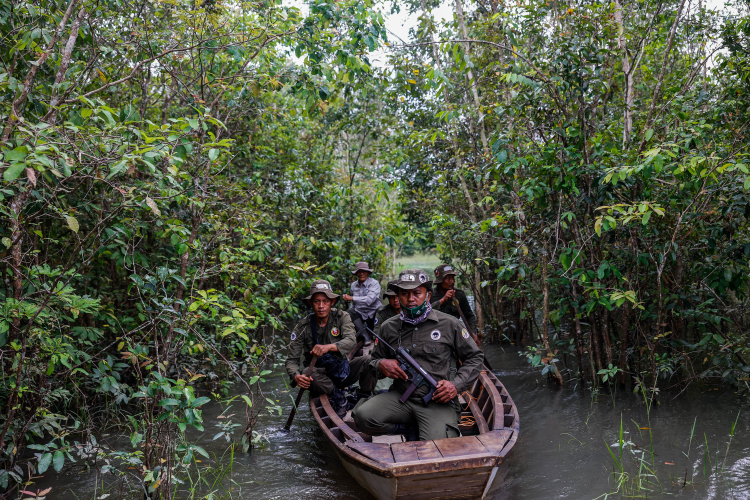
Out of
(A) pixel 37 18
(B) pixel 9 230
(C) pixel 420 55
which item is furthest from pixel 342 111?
(B) pixel 9 230

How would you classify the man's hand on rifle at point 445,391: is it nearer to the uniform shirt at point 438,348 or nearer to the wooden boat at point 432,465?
the uniform shirt at point 438,348

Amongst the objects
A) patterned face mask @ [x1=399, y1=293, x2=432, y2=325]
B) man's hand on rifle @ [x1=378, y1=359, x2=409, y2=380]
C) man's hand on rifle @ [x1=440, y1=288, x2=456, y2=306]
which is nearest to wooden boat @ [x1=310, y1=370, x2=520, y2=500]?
man's hand on rifle @ [x1=378, y1=359, x2=409, y2=380]

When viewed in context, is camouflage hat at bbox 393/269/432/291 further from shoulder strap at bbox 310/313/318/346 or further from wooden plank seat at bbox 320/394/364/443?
shoulder strap at bbox 310/313/318/346

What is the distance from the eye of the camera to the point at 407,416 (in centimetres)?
433

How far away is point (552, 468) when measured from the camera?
4754mm

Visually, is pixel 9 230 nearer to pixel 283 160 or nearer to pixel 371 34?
pixel 371 34

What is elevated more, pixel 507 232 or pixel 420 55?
pixel 420 55

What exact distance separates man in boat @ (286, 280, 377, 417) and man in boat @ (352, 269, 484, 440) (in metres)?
1.15

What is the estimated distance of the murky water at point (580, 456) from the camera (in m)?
4.24

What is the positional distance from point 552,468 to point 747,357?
4.24m

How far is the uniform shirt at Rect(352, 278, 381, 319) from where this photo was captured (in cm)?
851

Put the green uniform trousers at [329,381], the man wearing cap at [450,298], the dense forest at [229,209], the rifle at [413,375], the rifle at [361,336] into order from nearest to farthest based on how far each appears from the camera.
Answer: the dense forest at [229,209] < the rifle at [413,375] < the green uniform trousers at [329,381] < the rifle at [361,336] < the man wearing cap at [450,298]

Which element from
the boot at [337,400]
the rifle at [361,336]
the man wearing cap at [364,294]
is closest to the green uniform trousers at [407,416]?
the boot at [337,400]

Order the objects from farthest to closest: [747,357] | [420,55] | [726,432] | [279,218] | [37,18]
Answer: [420,55] → [279,218] → [747,357] → [726,432] → [37,18]
